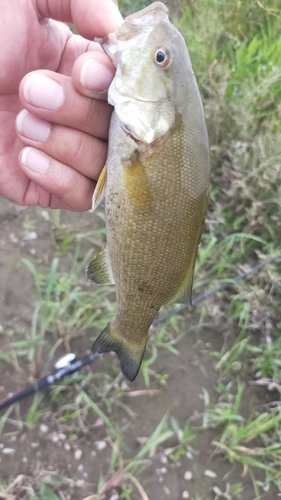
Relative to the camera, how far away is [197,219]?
3.53ft

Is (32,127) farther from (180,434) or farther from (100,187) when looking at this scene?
(180,434)

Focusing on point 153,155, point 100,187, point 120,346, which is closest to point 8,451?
point 120,346

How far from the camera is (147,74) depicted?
38.8 inches

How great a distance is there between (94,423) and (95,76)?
141 centimetres

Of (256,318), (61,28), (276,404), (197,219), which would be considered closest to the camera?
(197,219)

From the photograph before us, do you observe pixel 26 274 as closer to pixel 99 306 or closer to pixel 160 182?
pixel 99 306

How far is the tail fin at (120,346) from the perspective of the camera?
1255mm

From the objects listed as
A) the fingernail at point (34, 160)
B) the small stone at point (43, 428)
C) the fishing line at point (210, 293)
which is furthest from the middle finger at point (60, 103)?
the small stone at point (43, 428)

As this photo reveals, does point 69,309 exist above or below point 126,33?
below

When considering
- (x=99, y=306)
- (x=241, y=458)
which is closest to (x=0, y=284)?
(x=99, y=306)

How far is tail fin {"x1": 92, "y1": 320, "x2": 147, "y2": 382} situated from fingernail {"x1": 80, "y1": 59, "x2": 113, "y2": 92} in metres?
0.65

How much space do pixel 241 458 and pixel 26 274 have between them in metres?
1.28

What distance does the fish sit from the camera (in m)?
0.98

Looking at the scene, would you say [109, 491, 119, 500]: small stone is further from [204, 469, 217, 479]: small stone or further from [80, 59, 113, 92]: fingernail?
[80, 59, 113, 92]: fingernail
